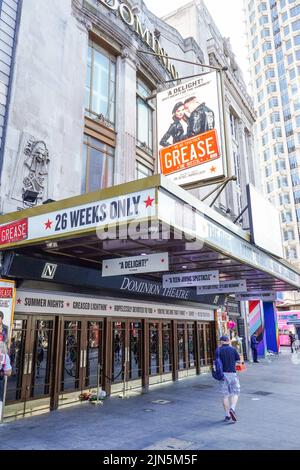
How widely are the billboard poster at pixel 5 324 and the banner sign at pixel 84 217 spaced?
46.4 inches

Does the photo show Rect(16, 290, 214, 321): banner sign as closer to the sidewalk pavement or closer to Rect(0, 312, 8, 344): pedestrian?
Rect(0, 312, 8, 344): pedestrian

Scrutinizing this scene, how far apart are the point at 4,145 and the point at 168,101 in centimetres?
541

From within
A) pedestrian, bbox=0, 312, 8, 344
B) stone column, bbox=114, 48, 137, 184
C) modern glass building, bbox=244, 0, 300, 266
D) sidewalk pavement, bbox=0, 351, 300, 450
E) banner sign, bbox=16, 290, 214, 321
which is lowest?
sidewalk pavement, bbox=0, 351, 300, 450

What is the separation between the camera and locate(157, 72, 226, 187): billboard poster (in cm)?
1052

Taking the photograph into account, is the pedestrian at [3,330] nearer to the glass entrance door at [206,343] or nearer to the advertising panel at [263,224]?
the advertising panel at [263,224]

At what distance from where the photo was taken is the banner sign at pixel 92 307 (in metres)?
9.64

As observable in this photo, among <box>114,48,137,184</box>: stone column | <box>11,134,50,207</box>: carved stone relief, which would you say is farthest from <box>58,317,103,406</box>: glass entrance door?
<box>114,48,137,184</box>: stone column

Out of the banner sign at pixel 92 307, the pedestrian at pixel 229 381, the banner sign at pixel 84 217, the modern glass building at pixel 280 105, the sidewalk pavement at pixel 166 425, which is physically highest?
the modern glass building at pixel 280 105

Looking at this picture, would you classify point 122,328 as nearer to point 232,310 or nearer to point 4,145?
point 4,145

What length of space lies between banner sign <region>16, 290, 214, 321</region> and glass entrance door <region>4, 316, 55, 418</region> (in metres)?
0.33

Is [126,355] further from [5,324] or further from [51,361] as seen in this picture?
[5,324]

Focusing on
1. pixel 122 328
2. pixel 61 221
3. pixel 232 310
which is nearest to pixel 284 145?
pixel 232 310

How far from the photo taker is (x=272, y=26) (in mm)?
70188

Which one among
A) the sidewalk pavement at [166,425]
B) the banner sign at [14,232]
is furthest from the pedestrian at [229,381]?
the banner sign at [14,232]
